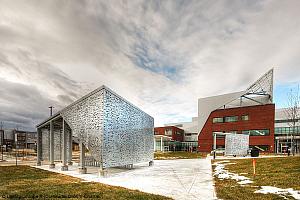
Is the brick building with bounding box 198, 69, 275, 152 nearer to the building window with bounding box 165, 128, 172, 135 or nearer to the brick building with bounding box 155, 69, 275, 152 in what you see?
the brick building with bounding box 155, 69, 275, 152

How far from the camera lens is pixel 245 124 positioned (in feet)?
212

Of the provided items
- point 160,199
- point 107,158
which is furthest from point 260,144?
point 160,199

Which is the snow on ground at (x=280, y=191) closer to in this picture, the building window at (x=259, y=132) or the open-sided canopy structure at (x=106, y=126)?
the open-sided canopy structure at (x=106, y=126)

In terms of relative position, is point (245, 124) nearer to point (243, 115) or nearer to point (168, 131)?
point (243, 115)

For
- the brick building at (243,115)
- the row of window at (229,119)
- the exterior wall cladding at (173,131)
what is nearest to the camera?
the brick building at (243,115)

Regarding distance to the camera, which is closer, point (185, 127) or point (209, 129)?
point (209, 129)

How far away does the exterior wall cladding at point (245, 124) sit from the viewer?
200 ft

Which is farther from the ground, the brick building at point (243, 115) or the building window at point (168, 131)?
the brick building at point (243, 115)

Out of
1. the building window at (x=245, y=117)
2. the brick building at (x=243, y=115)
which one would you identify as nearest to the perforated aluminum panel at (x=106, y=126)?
the brick building at (x=243, y=115)

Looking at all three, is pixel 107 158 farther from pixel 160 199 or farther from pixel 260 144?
pixel 260 144

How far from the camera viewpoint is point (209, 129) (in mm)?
72250

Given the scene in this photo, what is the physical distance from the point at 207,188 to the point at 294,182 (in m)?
4.41

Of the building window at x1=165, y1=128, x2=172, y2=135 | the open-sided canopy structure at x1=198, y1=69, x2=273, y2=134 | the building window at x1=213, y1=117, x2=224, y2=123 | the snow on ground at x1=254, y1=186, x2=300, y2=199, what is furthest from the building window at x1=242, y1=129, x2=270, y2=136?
the snow on ground at x1=254, y1=186, x2=300, y2=199

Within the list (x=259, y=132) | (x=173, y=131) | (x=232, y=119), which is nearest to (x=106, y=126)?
(x=259, y=132)
